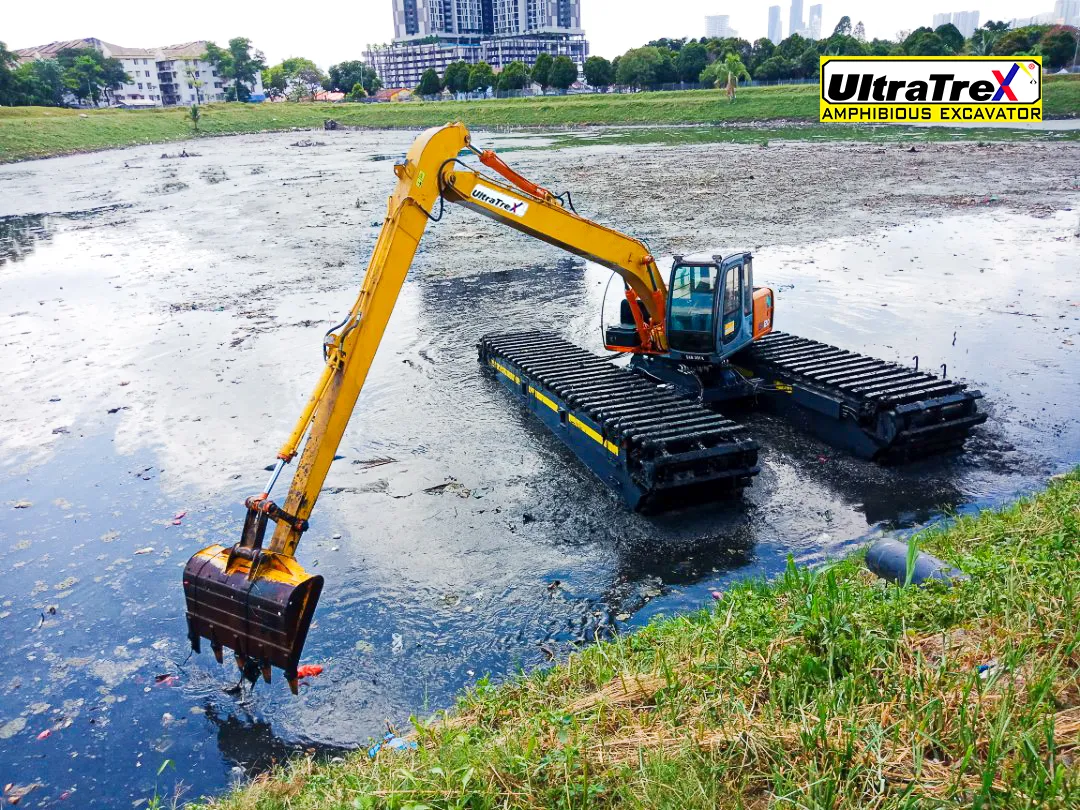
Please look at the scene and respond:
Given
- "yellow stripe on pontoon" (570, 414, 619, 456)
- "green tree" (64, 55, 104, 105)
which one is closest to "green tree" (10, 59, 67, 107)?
"green tree" (64, 55, 104, 105)

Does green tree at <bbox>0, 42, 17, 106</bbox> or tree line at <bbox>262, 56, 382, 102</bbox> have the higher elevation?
tree line at <bbox>262, 56, 382, 102</bbox>

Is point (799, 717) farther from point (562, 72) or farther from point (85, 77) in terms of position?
point (85, 77)

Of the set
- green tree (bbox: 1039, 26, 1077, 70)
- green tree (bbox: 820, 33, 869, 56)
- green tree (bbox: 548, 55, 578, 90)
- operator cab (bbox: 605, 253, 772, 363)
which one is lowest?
operator cab (bbox: 605, 253, 772, 363)

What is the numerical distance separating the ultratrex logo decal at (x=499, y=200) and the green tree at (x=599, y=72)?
91778 mm

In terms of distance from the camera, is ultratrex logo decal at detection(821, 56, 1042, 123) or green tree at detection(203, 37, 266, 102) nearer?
ultratrex logo decal at detection(821, 56, 1042, 123)

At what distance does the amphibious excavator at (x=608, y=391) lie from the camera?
6086mm

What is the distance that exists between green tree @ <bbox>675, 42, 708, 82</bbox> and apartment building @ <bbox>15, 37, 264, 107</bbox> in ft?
305

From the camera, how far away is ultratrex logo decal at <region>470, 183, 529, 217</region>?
9242mm

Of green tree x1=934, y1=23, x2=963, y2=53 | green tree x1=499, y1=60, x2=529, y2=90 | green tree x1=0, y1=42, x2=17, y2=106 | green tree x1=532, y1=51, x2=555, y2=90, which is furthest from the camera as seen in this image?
green tree x1=499, y1=60, x2=529, y2=90

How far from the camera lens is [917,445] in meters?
9.84

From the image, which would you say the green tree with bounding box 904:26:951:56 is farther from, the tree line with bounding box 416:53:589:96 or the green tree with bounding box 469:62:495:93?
the green tree with bounding box 469:62:495:93

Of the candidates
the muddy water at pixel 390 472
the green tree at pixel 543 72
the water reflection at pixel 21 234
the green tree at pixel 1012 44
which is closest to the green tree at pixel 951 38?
the green tree at pixel 1012 44

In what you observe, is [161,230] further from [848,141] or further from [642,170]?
[848,141]

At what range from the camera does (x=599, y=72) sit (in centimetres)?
9406
